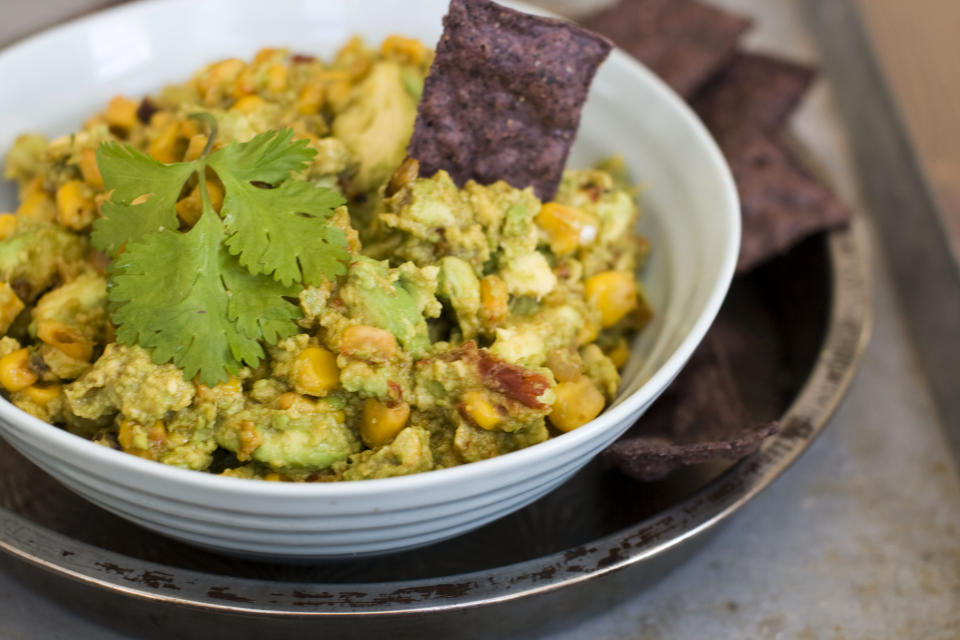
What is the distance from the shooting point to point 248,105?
6.40 feet

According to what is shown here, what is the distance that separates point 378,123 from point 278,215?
412mm

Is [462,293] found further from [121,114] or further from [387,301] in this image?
[121,114]

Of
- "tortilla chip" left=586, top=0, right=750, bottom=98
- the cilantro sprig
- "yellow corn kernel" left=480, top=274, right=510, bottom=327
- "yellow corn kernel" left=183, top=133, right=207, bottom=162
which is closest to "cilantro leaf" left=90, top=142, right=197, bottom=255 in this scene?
the cilantro sprig

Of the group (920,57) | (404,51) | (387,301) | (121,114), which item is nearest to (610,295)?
(387,301)

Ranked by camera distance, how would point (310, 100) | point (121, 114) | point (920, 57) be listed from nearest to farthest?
point (310, 100) < point (121, 114) < point (920, 57)

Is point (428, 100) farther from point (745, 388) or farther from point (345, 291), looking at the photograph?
point (745, 388)

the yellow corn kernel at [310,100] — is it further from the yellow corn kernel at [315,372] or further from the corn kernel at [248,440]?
the corn kernel at [248,440]

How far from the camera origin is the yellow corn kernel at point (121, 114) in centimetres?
210

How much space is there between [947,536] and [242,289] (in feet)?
5.84

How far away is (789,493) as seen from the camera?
7.29 feet

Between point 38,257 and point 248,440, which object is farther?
Result: point 38,257

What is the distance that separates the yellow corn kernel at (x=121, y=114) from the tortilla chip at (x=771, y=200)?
157cm

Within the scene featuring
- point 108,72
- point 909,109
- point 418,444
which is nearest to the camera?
point 418,444

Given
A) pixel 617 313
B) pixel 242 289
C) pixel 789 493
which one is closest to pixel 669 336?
pixel 617 313
